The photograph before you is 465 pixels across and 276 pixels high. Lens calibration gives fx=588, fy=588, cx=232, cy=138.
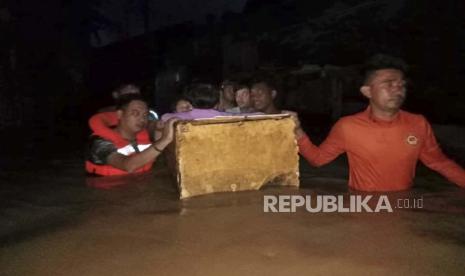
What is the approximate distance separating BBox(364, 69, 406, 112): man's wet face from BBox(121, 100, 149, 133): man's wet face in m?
2.48

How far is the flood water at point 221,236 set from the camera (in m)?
3.12

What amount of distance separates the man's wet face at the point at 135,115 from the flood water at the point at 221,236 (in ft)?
2.82

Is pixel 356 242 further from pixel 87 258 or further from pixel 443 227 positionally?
pixel 87 258

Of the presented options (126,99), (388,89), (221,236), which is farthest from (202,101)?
(221,236)

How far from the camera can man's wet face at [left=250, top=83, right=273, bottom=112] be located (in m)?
6.63

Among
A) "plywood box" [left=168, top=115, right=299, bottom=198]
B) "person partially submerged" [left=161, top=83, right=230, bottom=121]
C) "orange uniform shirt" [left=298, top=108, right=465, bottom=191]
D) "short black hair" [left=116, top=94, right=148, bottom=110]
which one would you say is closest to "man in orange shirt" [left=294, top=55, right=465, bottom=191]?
"orange uniform shirt" [left=298, top=108, right=465, bottom=191]

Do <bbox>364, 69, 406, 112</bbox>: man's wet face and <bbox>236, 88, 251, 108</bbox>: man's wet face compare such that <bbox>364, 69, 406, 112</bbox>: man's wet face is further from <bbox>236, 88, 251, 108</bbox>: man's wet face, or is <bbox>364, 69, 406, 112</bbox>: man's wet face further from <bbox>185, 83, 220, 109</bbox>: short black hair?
<bbox>236, 88, 251, 108</bbox>: man's wet face

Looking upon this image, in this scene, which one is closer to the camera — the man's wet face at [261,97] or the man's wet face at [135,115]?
the man's wet face at [135,115]

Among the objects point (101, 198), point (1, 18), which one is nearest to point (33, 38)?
point (1, 18)

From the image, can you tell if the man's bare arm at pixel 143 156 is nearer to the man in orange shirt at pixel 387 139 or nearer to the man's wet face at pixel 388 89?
the man in orange shirt at pixel 387 139

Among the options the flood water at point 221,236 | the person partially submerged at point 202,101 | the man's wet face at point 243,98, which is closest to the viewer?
the flood water at point 221,236

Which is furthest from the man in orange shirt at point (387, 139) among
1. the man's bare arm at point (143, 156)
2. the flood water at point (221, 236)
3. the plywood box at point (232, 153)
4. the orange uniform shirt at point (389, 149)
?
the man's bare arm at point (143, 156)

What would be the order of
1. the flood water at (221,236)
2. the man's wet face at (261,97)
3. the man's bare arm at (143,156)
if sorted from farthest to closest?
1. the man's wet face at (261,97)
2. the man's bare arm at (143,156)
3. the flood water at (221,236)

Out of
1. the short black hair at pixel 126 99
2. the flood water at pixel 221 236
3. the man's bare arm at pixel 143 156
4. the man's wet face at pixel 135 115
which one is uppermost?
the short black hair at pixel 126 99
